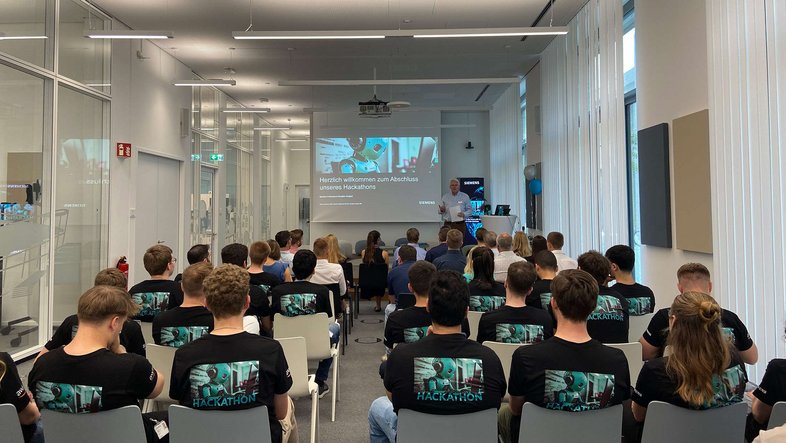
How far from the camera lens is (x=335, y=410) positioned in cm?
360

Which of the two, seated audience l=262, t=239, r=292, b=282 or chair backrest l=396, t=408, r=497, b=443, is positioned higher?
seated audience l=262, t=239, r=292, b=282

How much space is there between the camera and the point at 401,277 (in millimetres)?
4730

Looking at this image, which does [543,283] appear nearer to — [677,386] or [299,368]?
[677,386]

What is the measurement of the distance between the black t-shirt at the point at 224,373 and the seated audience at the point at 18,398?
2.03ft

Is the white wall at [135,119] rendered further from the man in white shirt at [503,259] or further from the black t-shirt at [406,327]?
the black t-shirt at [406,327]

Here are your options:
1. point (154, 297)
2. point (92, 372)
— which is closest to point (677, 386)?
point (92, 372)

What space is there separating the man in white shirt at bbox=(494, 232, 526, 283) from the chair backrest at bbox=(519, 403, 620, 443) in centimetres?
259

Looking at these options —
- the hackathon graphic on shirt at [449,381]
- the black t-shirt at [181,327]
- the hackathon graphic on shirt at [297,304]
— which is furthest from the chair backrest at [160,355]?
the hackathon graphic on shirt at [449,381]

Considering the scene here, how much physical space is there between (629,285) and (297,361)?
233 centimetres

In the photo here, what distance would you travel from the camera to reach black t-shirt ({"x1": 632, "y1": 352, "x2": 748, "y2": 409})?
5.91ft


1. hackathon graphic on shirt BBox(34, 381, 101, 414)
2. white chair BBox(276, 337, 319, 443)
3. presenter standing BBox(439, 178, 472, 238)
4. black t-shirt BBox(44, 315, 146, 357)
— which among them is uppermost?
presenter standing BBox(439, 178, 472, 238)

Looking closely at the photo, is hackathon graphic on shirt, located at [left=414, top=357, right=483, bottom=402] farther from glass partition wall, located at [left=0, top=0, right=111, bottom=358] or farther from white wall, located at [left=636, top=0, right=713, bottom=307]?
glass partition wall, located at [left=0, top=0, right=111, bottom=358]

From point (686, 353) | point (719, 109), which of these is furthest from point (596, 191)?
point (686, 353)

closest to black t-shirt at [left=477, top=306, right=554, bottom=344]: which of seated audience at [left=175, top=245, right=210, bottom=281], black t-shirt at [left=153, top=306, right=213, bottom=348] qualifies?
black t-shirt at [left=153, top=306, right=213, bottom=348]
